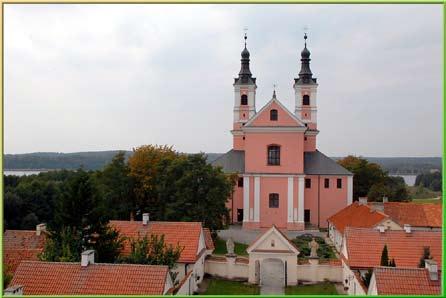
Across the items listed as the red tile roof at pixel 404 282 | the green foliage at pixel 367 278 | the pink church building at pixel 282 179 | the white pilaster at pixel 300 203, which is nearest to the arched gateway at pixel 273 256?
the green foliage at pixel 367 278

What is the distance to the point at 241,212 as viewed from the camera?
36.2 meters

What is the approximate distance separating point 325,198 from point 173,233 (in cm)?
1755

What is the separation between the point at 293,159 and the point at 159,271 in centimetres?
2194

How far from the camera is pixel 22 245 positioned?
68.8 ft

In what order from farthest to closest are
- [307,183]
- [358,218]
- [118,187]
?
[307,183], [118,187], [358,218]

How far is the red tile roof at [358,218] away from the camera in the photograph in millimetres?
26150

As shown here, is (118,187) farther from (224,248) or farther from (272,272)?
(272,272)

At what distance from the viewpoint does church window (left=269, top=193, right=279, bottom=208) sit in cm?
3512

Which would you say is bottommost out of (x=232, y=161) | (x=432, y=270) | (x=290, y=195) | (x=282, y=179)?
(x=432, y=270)

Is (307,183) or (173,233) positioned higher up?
(307,183)

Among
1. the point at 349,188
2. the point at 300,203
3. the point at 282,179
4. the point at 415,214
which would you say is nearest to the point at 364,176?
the point at 349,188

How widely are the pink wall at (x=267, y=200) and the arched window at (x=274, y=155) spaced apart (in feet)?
3.55

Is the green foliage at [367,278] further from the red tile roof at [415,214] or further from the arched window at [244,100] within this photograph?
the arched window at [244,100]

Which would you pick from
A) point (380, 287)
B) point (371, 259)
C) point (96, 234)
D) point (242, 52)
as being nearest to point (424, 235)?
point (371, 259)
